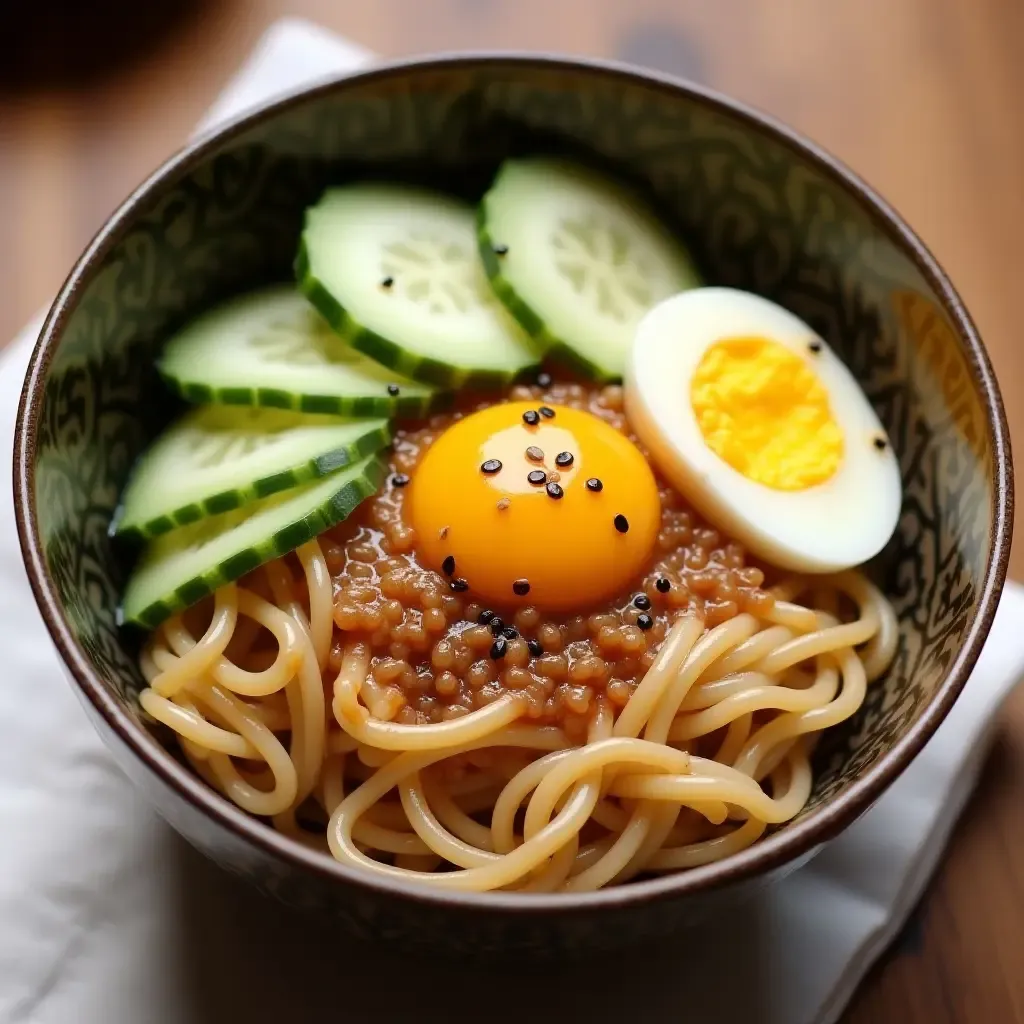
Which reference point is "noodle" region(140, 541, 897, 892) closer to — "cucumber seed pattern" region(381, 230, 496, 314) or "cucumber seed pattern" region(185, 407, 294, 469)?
"cucumber seed pattern" region(185, 407, 294, 469)

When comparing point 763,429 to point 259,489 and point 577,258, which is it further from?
point 259,489

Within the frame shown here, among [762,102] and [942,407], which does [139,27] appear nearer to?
[762,102]

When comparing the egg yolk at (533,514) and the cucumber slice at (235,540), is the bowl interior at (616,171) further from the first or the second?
the egg yolk at (533,514)

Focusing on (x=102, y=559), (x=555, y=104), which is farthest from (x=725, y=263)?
Result: (x=102, y=559)

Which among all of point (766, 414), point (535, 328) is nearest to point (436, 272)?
point (535, 328)

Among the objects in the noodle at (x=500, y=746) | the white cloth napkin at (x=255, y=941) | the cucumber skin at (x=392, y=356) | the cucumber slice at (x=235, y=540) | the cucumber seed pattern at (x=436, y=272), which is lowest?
the white cloth napkin at (x=255, y=941)

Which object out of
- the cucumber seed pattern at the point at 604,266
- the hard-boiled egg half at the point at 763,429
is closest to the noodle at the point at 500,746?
the hard-boiled egg half at the point at 763,429

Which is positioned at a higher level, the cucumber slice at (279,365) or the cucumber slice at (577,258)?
the cucumber slice at (577,258)
